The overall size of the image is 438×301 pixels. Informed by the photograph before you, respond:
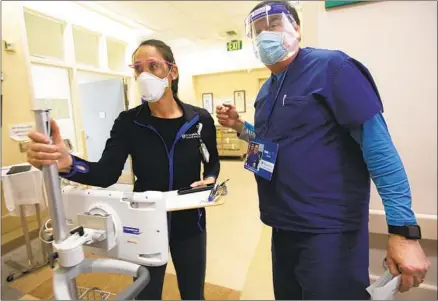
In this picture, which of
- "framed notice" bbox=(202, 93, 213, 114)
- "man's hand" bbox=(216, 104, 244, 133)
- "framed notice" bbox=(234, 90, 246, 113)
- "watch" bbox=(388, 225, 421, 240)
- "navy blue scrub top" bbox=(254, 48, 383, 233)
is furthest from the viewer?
"framed notice" bbox=(202, 93, 213, 114)

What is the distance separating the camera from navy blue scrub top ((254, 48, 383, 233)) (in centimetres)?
83

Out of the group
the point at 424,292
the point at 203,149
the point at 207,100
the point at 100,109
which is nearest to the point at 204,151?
the point at 203,149

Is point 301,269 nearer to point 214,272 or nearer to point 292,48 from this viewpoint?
point 292,48

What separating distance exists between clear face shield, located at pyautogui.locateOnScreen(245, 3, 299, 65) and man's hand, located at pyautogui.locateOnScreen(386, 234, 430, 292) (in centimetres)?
69

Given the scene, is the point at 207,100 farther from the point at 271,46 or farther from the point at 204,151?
the point at 271,46

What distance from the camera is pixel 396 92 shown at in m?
1.26

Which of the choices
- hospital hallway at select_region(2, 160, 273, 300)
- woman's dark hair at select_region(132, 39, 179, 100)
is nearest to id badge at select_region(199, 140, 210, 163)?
woman's dark hair at select_region(132, 39, 179, 100)

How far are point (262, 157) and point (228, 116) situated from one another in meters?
0.36

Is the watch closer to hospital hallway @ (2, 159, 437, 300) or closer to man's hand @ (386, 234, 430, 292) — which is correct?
man's hand @ (386, 234, 430, 292)

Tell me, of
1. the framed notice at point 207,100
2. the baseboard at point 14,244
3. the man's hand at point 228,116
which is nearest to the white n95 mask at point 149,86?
the man's hand at point 228,116

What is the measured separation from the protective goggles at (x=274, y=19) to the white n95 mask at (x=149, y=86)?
17.3 inches

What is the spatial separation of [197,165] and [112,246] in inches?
19.2

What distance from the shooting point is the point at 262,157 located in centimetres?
97

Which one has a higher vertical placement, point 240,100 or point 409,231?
point 240,100
